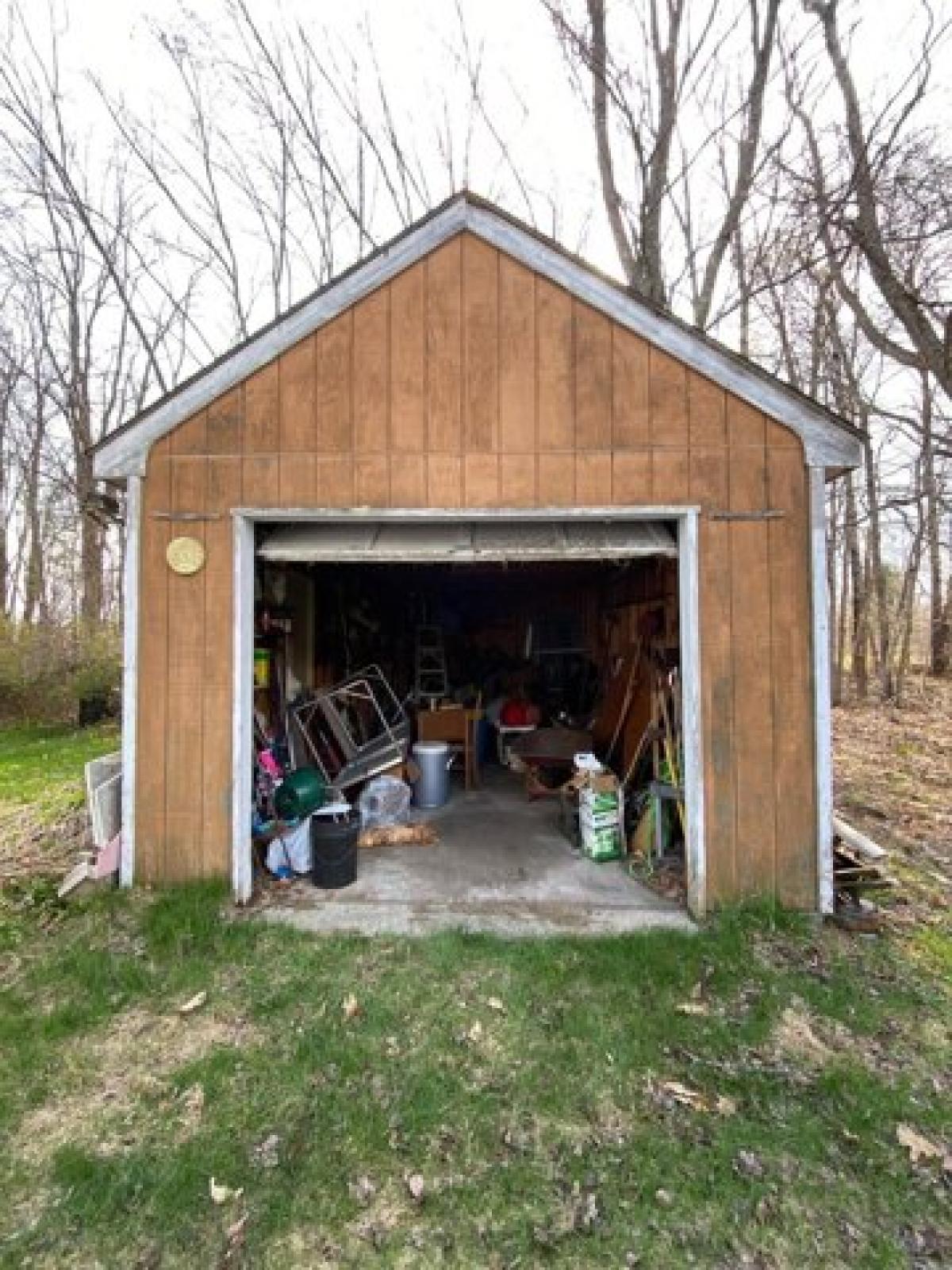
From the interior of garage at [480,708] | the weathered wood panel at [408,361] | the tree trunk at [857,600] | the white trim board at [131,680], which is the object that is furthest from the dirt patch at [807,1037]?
the tree trunk at [857,600]

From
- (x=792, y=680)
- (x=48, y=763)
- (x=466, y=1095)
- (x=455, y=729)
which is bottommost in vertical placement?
(x=466, y=1095)

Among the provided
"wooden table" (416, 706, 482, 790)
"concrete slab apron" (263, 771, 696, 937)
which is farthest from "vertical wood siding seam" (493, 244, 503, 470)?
"wooden table" (416, 706, 482, 790)

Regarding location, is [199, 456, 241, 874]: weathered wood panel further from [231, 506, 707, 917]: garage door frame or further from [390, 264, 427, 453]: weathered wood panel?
[390, 264, 427, 453]: weathered wood panel

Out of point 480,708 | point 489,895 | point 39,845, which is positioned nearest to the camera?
point 489,895

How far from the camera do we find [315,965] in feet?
12.7

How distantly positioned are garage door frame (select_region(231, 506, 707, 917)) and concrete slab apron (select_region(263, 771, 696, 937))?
16.9 inches

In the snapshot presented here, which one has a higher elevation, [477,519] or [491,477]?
[491,477]

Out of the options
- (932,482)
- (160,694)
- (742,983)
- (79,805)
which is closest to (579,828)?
(742,983)

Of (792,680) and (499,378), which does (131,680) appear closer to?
(499,378)

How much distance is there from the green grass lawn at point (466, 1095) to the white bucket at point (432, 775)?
2.78 meters

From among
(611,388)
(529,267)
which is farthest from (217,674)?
(529,267)

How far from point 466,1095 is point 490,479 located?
11.3ft

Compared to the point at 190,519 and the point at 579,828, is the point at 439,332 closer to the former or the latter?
the point at 190,519

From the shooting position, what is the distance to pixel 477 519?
4551mm
